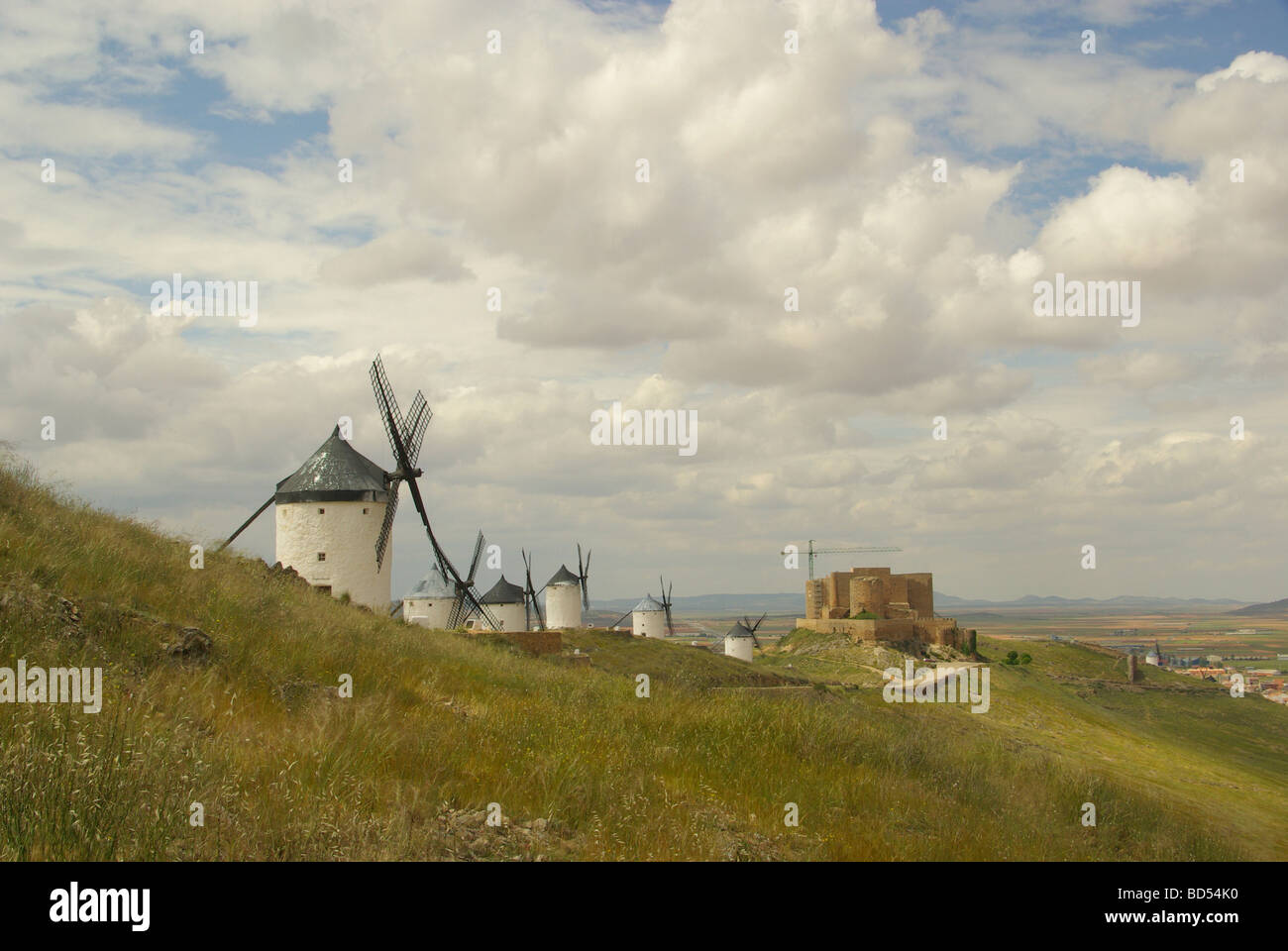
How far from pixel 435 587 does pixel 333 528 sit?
1597cm

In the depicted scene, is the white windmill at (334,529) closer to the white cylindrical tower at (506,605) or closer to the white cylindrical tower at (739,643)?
the white cylindrical tower at (506,605)

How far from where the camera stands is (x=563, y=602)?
56.7 m

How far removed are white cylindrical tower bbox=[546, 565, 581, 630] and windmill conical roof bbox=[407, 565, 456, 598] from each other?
14856 mm

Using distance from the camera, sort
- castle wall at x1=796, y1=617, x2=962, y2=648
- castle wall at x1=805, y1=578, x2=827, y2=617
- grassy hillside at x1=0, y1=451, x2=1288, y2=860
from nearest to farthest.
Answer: grassy hillside at x1=0, y1=451, x2=1288, y2=860, castle wall at x1=796, y1=617, x2=962, y2=648, castle wall at x1=805, y1=578, x2=827, y2=617

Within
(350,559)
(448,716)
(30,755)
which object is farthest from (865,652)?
(30,755)

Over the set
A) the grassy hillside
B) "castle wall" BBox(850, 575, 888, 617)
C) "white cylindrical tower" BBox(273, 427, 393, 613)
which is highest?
"white cylindrical tower" BBox(273, 427, 393, 613)

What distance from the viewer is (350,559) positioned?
85.8 feet

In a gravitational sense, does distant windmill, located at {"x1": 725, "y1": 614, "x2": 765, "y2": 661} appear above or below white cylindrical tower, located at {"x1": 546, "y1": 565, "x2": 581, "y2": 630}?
below

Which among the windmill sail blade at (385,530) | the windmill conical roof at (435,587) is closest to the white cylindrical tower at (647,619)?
the windmill conical roof at (435,587)

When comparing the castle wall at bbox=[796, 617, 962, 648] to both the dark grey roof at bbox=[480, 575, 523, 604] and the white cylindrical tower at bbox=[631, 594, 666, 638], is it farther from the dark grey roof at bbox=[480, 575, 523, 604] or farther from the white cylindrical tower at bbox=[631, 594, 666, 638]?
the dark grey roof at bbox=[480, 575, 523, 604]

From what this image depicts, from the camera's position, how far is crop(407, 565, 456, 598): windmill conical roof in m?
41.3

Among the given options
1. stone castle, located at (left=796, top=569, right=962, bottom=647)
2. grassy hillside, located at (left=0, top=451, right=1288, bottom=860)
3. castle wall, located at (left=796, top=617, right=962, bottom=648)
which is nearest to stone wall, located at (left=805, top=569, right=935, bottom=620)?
stone castle, located at (left=796, top=569, right=962, bottom=647)
